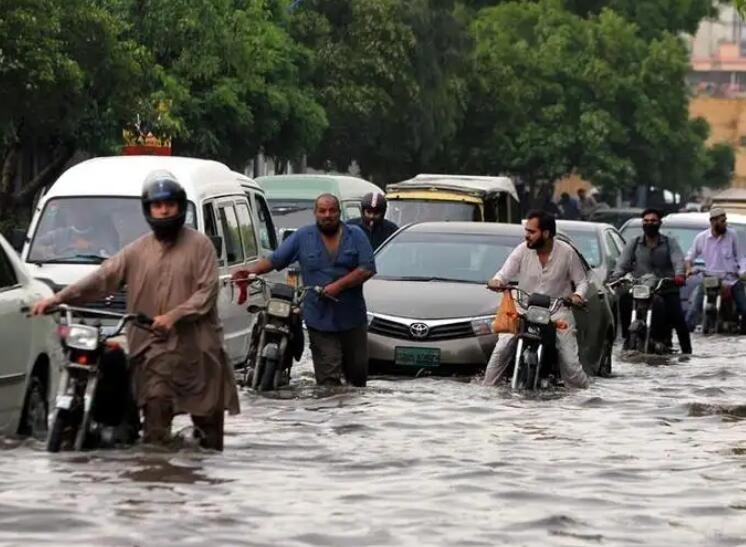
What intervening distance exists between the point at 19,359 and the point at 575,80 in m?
60.8

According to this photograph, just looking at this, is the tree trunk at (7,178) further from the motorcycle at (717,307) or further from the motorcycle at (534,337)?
the motorcycle at (534,337)

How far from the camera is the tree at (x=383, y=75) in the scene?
54.3 meters

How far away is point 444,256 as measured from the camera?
2038 centimetres

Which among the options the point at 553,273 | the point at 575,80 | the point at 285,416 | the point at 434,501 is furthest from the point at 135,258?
the point at 575,80

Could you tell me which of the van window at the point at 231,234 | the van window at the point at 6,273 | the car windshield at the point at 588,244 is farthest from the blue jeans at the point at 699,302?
the van window at the point at 6,273

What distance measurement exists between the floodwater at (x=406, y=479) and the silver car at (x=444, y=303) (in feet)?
6.25

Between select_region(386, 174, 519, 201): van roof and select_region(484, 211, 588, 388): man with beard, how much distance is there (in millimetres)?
13624

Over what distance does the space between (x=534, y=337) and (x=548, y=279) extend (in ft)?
1.87

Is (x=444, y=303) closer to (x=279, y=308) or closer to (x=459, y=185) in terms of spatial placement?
(x=279, y=308)

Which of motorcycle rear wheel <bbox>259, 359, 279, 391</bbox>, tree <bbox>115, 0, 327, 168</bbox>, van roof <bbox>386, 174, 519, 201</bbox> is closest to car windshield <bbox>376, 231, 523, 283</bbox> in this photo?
motorcycle rear wheel <bbox>259, 359, 279, 391</bbox>

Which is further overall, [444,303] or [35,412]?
[444,303]

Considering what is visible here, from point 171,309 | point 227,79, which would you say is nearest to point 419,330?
point 171,309

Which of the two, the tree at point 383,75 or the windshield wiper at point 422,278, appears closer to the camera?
the windshield wiper at point 422,278

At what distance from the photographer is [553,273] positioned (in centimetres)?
1816
